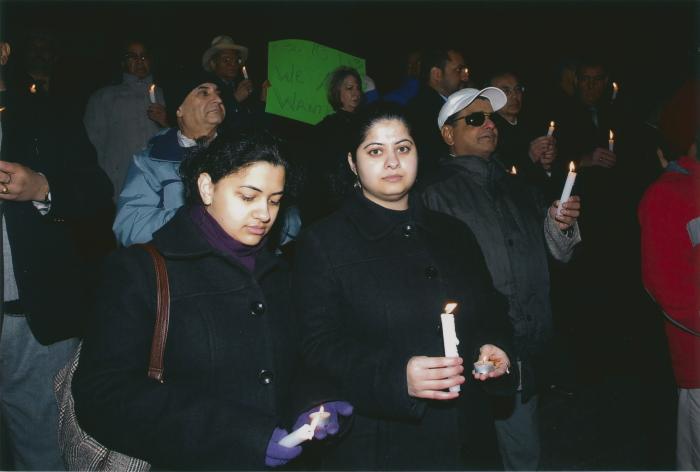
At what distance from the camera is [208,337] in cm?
203

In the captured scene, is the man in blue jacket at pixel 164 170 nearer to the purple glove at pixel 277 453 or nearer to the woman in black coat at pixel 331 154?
the woman in black coat at pixel 331 154

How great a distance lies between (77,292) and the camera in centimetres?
301

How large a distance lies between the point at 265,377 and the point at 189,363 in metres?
0.30

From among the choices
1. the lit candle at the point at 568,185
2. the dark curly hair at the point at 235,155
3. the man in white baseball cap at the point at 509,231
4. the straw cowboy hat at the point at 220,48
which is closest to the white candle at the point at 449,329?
the dark curly hair at the point at 235,155

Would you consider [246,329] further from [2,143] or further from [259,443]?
[2,143]

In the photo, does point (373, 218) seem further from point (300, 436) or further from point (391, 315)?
point (300, 436)

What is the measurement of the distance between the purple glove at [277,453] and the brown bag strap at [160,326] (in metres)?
0.47

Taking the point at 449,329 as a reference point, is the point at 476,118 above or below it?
above

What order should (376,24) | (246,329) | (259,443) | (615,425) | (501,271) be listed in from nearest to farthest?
(259,443) → (246,329) → (501,271) → (615,425) → (376,24)

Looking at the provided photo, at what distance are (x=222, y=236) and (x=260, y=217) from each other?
0.18 meters

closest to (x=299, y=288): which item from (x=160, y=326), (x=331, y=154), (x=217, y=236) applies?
(x=217, y=236)

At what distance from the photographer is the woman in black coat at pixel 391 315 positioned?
232cm

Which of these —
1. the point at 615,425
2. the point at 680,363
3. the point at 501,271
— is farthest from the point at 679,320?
the point at 615,425

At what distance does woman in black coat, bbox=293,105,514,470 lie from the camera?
7.63 feet
